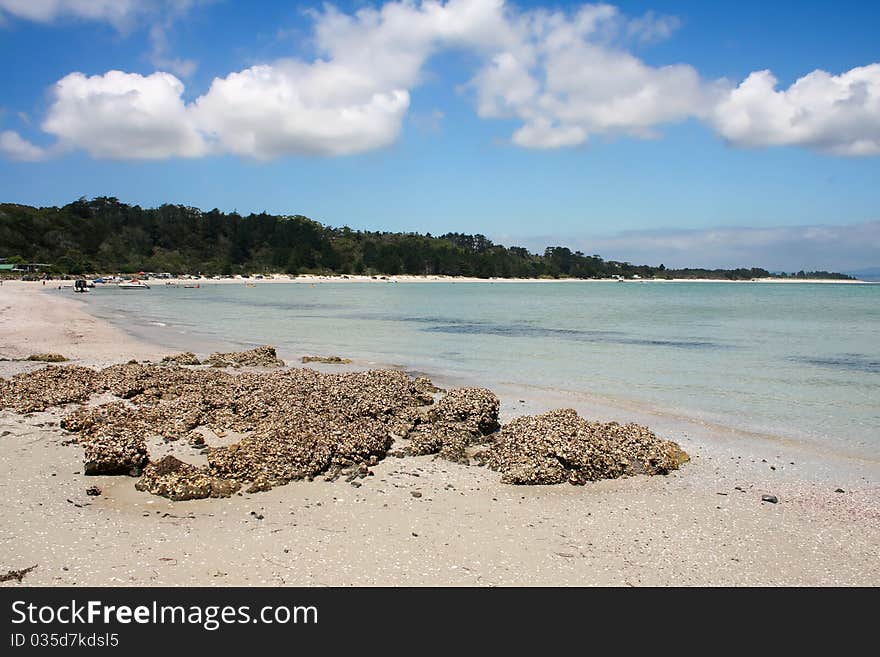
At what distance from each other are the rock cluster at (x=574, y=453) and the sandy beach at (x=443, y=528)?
188 mm

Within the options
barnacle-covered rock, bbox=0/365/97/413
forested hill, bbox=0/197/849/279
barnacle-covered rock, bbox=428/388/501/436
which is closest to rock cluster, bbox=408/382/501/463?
barnacle-covered rock, bbox=428/388/501/436

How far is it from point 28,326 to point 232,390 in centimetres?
2008

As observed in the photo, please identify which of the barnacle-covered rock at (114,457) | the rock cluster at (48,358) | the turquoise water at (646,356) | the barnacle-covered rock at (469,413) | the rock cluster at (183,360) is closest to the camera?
the barnacle-covered rock at (114,457)

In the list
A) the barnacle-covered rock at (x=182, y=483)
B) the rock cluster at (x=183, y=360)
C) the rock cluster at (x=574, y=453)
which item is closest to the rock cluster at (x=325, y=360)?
the rock cluster at (x=183, y=360)

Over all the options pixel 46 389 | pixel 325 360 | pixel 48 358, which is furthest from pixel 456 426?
pixel 48 358

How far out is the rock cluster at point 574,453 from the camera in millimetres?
7047

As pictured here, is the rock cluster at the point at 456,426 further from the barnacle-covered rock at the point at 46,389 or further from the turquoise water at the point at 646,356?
the barnacle-covered rock at the point at 46,389

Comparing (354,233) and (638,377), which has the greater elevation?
(354,233)
